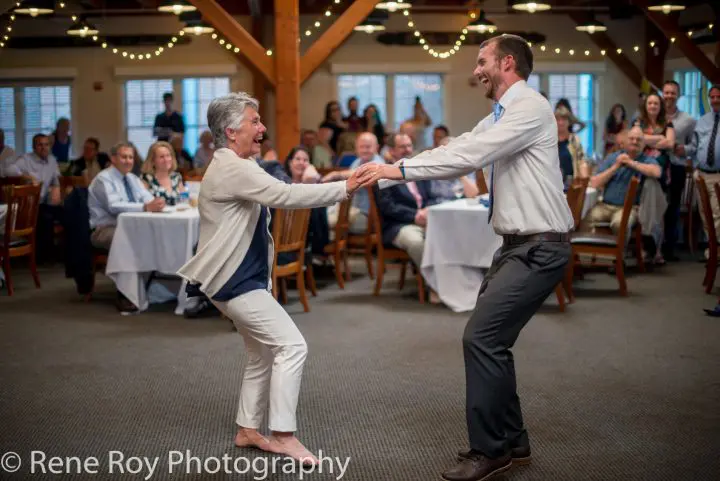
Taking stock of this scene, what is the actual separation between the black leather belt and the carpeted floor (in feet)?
2.70

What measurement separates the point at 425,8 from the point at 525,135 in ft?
41.4

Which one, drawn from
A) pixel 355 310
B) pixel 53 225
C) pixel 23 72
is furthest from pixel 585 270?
pixel 23 72

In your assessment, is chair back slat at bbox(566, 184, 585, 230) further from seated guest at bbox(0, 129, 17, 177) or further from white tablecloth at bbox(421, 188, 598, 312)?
seated guest at bbox(0, 129, 17, 177)

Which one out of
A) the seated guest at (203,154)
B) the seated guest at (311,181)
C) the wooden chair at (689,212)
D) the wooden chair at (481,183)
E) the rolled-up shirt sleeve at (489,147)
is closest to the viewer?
the rolled-up shirt sleeve at (489,147)

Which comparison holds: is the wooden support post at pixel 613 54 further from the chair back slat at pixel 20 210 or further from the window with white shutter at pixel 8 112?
the chair back slat at pixel 20 210

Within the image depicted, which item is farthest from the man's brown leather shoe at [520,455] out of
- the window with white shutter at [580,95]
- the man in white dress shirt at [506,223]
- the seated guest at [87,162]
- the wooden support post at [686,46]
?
the window with white shutter at [580,95]

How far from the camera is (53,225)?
33.4ft

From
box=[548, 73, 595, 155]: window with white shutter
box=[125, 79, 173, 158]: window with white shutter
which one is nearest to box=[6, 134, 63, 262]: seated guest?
box=[125, 79, 173, 158]: window with white shutter

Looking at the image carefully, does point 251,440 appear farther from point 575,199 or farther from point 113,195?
point 575,199

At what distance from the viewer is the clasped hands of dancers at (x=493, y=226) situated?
346cm

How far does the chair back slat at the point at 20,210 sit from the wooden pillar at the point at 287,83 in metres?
2.15

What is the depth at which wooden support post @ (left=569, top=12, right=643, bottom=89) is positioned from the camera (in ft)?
52.5

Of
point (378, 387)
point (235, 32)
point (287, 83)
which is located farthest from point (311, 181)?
point (378, 387)

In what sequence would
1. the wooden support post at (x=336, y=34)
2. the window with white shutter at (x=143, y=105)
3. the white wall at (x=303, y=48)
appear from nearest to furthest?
the wooden support post at (x=336, y=34), the white wall at (x=303, y=48), the window with white shutter at (x=143, y=105)
